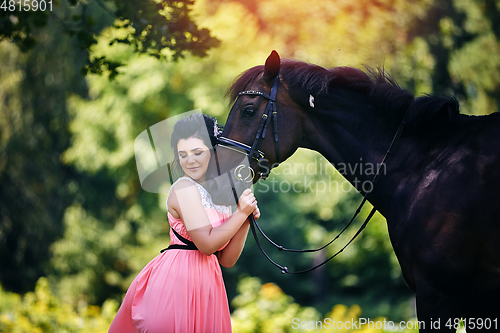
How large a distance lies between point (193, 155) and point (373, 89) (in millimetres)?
1301

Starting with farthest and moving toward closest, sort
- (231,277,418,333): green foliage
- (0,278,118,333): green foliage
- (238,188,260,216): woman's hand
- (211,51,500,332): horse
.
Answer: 1. (0,278,118,333): green foliage
2. (231,277,418,333): green foliage
3. (238,188,260,216): woman's hand
4. (211,51,500,332): horse

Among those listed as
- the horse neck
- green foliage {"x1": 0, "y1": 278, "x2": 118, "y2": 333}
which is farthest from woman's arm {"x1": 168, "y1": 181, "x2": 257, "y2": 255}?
green foliage {"x1": 0, "y1": 278, "x2": 118, "y2": 333}

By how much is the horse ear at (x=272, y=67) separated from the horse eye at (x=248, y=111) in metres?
0.24

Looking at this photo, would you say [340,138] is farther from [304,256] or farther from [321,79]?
[304,256]

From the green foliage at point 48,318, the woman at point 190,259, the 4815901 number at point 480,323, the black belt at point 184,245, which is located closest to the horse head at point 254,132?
the woman at point 190,259

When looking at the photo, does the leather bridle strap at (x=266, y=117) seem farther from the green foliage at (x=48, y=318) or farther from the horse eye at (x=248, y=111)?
the green foliage at (x=48, y=318)

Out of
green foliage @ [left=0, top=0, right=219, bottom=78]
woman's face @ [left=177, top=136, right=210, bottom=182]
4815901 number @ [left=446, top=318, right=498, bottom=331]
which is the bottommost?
4815901 number @ [left=446, top=318, right=498, bottom=331]

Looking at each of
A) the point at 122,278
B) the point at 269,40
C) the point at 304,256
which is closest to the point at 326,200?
the point at 304,256

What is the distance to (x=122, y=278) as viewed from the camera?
9.65 m

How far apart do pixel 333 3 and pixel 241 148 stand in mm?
7135

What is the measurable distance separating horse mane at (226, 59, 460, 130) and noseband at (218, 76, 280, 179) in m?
0.13

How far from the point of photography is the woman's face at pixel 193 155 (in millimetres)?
2225

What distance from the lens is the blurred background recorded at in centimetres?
679
